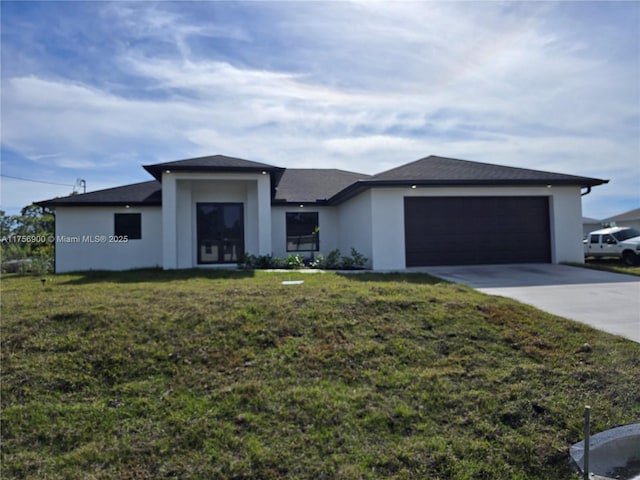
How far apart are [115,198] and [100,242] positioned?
1866mm

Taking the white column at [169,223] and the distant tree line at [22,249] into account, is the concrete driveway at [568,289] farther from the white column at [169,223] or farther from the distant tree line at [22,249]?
the distant tree line at [22,249]

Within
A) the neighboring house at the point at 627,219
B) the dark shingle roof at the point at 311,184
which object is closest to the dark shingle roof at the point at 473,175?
the dark shingle roof at the point at 311,184

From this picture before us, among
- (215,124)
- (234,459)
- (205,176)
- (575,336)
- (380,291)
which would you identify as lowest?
(234,459)

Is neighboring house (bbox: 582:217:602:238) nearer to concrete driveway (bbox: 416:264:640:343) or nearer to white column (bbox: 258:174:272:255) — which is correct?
concrete driveway (bbox: 416:264:640:343)

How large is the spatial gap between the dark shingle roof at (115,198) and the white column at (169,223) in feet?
7.02

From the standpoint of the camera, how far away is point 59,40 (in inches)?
291

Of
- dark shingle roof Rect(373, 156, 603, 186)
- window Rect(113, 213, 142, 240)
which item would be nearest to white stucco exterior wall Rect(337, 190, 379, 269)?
dark shingle roof Rect(373, 156, 603, 186)

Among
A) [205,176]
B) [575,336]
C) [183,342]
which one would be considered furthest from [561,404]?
[205,176]

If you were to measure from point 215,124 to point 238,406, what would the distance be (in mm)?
10746

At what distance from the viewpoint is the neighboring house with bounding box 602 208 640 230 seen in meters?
27.7

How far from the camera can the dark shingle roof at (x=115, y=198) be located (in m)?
14.7

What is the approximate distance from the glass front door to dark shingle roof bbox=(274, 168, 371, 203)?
1982 millimetres

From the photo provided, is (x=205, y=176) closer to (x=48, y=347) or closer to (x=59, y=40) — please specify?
(x=59, y=40)

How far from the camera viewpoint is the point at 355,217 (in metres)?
14.9
